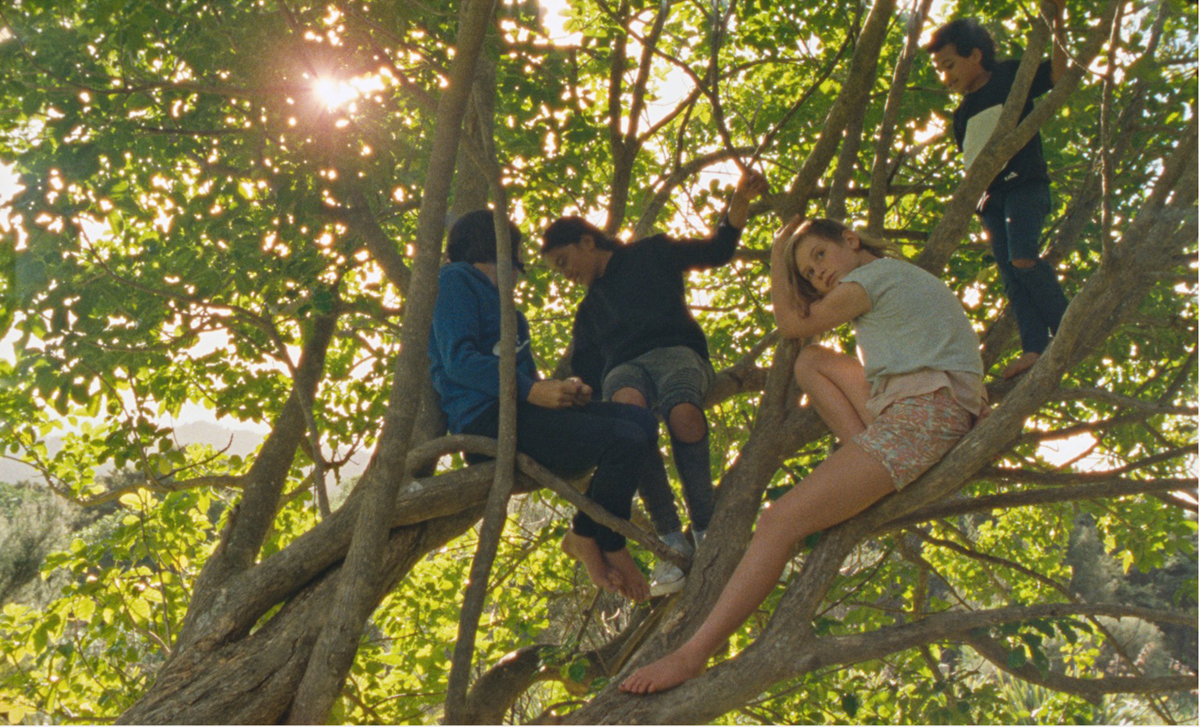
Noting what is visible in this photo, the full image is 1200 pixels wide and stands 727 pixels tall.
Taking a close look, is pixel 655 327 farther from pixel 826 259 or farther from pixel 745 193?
pixel 826 259

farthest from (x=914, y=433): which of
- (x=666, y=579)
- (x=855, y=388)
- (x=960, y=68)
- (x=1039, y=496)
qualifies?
(x=960, y=68)

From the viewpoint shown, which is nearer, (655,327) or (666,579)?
(666,579)

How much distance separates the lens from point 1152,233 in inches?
86.0

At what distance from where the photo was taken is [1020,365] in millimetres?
2891

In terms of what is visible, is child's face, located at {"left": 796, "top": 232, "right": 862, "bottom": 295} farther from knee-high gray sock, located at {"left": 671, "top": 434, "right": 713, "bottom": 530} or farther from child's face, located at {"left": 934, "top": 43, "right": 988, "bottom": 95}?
child's face, located at {"left": 934, "top": 43, "right": 988, "bottom": 95}

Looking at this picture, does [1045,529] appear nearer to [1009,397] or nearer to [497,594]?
[497,594]

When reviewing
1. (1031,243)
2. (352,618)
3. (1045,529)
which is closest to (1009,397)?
(1031,243)

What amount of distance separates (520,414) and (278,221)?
1880 millimetres

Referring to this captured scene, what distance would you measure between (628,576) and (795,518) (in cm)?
108

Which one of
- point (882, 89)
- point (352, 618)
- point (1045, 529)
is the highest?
point (882, 89)

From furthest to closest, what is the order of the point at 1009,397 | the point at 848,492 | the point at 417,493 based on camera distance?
1. the point at 417,493
2. the point at 848,492
3. the point at 1009,397

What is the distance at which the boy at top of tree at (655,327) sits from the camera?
119 inches

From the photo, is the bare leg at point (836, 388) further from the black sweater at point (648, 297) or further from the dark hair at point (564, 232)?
the dark hair at point (564, 232)

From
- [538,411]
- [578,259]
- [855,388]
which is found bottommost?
[538,411]
